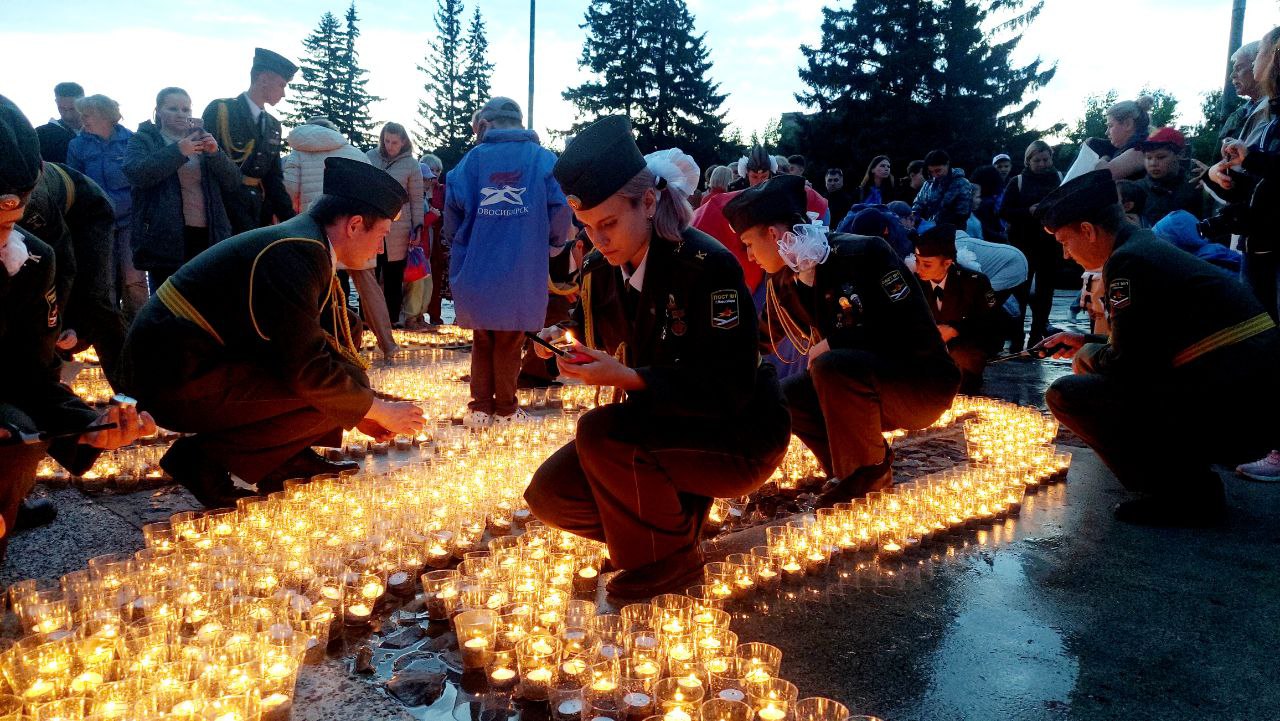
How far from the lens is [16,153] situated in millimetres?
2959

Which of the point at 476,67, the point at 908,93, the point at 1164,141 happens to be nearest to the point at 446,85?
the point at 476,67

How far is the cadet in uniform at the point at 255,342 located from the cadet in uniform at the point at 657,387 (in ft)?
3.75

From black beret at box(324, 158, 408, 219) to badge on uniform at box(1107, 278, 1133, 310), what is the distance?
124 inches

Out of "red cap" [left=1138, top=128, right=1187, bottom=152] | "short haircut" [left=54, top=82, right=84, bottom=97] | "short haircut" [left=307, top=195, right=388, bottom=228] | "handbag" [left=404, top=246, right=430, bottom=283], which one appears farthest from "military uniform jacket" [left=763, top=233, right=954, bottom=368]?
"short haircut" [left=54, top=82, right=84, bottom=97]

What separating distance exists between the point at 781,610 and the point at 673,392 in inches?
34.8

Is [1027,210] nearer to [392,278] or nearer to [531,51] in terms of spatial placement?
[392,278]

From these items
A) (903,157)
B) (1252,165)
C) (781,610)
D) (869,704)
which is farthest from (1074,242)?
(903,157)

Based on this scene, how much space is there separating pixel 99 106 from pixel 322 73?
150 ft

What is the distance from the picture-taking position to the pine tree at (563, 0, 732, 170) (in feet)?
124

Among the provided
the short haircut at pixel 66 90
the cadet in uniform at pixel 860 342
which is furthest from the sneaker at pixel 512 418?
the short haircut at pixel 66 90

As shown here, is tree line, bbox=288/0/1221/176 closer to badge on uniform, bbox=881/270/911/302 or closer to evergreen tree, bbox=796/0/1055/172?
evergreen tree, bbox=796/0/1055/172

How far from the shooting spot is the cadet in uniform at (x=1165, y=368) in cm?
384

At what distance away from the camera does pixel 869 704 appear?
8.05 feet

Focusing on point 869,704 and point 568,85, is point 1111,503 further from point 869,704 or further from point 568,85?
point 568,85
